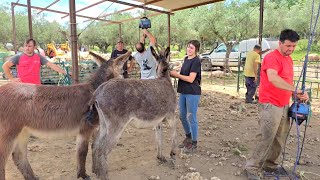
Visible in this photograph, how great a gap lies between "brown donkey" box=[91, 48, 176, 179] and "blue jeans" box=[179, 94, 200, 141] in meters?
0.51

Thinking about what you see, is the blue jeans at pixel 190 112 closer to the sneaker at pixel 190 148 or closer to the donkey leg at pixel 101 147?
the sneaker at pixel 190 148

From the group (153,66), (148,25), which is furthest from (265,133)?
(148,25)

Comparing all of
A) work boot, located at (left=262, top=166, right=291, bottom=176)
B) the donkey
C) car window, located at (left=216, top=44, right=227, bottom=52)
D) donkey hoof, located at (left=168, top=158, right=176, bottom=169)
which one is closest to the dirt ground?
donkey hoof, located at (left=168, top=158, right=176, bottom=169)

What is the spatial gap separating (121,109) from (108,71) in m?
0.80

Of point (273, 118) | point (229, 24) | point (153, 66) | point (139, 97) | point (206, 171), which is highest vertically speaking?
point (229, 24)

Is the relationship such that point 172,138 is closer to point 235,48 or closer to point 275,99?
point 275,99

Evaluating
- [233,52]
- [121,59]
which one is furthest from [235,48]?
[121,59]

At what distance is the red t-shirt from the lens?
3.47 m

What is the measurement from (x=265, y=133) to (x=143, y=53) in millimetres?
3096

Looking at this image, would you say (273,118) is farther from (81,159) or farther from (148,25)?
(148,25)

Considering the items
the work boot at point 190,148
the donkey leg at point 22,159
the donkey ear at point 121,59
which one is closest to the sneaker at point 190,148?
the work boot at point 190,148

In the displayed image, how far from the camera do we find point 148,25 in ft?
18.5

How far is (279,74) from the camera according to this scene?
11.5 ft

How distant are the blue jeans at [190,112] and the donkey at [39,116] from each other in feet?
4.89
